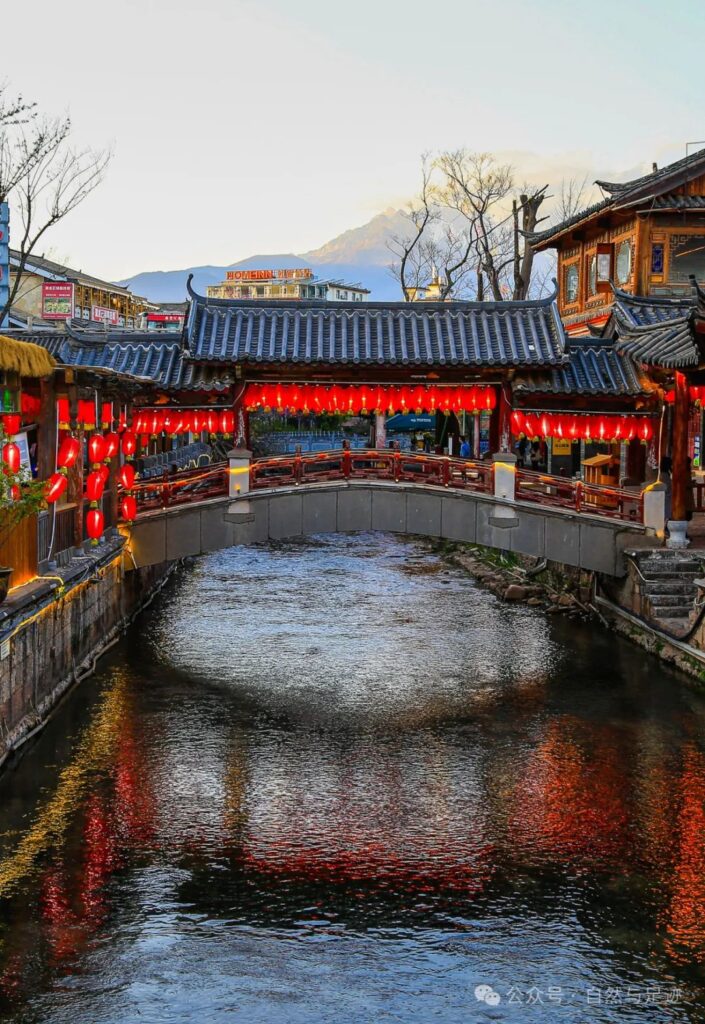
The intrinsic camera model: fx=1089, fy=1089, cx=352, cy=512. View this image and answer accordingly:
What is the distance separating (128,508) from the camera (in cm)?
2722

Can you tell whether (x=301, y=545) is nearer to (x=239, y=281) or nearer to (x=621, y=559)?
(x=621, y=559)

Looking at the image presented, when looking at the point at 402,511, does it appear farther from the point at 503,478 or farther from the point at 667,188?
the point at 667,188

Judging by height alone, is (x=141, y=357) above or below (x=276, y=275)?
below

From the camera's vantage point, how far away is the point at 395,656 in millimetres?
26594

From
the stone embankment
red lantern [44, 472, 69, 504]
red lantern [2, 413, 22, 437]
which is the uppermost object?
red lantern [2, 413, 22, 437]

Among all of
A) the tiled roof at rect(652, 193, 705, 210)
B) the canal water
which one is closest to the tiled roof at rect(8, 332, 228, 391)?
the canal water

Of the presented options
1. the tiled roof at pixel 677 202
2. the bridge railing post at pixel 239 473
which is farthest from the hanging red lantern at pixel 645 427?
the bridge railing post at pixel 239 473

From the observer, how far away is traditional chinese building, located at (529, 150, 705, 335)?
35406mm

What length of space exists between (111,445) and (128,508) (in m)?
1.80

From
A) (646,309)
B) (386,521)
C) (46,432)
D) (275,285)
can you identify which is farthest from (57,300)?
(275,285)

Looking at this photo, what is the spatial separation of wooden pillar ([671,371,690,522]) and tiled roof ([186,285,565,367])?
3.30 m

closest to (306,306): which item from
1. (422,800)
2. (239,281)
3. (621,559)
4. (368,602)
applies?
(368,602)

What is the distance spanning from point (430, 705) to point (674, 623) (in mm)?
6873

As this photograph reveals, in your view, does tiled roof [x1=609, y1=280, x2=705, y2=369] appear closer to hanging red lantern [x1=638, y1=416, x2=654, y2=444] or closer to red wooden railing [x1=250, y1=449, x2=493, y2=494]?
hanging red lantern [x1=638, y1=416, x2=654, y2=444]
